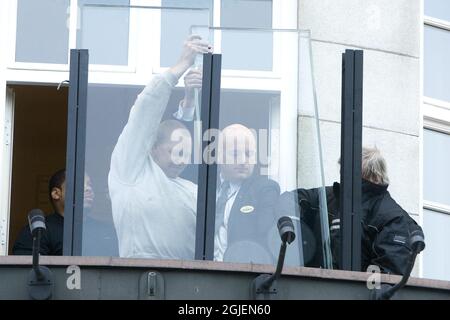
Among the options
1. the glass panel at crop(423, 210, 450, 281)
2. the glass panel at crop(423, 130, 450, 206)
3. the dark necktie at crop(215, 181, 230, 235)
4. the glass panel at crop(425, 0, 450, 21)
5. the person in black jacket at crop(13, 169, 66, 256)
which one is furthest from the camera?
the glass panel at crop(425, 0, 450, 21)

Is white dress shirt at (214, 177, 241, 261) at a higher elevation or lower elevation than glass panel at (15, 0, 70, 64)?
lower

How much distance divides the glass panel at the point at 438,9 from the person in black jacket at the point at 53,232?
365cm

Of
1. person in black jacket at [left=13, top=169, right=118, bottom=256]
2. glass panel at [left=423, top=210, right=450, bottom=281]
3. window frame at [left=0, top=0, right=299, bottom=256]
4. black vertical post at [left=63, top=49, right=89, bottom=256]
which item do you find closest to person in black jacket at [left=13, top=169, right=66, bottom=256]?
person in black jacket at [left=13, top=169, right=118, bottom=256]

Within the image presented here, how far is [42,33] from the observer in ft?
50.4

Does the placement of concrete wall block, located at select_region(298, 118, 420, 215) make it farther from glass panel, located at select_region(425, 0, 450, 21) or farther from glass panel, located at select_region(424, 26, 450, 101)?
glass panel, located at select_region(425, 0, 450, 21)

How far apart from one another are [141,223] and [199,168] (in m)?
0.51

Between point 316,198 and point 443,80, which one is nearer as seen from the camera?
point 316,198

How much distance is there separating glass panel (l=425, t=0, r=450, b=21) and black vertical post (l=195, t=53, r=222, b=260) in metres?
3.22

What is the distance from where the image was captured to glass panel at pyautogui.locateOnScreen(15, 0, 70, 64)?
1535 cm

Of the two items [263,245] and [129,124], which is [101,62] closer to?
[129,124]

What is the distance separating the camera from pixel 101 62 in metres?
14.0

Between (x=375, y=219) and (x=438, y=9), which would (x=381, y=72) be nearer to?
(x=438, y=9)

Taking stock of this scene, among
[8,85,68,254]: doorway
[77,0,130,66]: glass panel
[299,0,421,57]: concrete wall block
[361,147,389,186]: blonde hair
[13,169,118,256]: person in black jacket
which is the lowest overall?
[13,169,118,256]: person in black jacket
